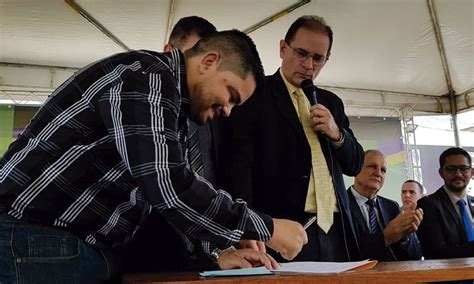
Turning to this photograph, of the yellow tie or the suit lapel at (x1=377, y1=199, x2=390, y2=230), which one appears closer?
the yellow tie

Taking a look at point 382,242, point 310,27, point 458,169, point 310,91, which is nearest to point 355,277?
point 310,91

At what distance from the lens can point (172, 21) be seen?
4.76 meters

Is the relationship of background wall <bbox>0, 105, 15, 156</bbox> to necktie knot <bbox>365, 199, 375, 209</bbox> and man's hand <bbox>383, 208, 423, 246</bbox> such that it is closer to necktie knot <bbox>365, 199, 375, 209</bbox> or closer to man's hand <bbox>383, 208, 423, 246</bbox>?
necktie knot <bbox>365, 199, 375, 209</bbox>

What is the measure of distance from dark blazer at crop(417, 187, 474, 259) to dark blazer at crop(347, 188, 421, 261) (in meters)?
0.07

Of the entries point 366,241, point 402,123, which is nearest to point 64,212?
point 366,241

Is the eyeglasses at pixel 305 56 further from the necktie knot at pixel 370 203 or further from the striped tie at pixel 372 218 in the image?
the necktie knot at pixel 370 203

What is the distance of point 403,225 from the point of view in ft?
7.90

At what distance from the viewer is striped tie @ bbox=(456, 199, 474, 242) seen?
2.84 m

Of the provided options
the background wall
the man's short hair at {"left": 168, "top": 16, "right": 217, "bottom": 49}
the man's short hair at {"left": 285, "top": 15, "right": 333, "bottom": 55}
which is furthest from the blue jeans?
the background wall

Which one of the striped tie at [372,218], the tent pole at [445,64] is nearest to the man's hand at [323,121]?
the striped tie at [372,218]

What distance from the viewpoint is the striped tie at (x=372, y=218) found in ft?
9.07

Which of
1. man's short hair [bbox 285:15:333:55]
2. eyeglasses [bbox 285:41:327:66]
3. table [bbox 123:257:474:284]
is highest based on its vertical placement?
man's short hair [bbox 285:15:333:55]

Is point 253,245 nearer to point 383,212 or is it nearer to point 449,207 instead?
point 383,212

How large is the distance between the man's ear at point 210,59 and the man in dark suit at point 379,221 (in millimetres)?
1430
